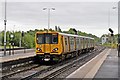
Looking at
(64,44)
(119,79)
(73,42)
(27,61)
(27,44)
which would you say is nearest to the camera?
(119,79)

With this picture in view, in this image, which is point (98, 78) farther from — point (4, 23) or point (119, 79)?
point (4, 23)

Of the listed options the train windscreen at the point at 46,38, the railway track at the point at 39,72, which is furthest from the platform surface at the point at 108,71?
the train windscreen at the point at 46,38

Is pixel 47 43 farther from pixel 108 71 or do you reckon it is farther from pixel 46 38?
pixel 108 71

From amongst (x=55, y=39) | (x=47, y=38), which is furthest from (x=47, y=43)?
(x=55, y=39)

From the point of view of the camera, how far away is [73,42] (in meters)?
34.9

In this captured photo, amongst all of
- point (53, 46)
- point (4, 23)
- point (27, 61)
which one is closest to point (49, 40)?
point (53, 46)

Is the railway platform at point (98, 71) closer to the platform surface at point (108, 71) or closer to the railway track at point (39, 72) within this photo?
→ the platform surface at point (108, 71)

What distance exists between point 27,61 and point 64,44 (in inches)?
158

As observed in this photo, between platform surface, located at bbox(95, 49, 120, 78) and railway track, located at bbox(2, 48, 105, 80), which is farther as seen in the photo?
railway track, located at bbox(2, 48, 105, 80)

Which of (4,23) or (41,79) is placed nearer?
(41,79)

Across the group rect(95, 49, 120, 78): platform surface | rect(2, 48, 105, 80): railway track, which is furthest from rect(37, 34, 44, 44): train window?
rect(95, 49, 120, 78): platform surface

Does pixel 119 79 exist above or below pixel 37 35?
below

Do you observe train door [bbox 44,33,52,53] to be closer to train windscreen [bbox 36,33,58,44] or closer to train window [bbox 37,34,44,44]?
train windscreen [bbox 36,33,58,44]

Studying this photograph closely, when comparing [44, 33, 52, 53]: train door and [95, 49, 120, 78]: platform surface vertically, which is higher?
[44, 33, 52, 53]: train door
